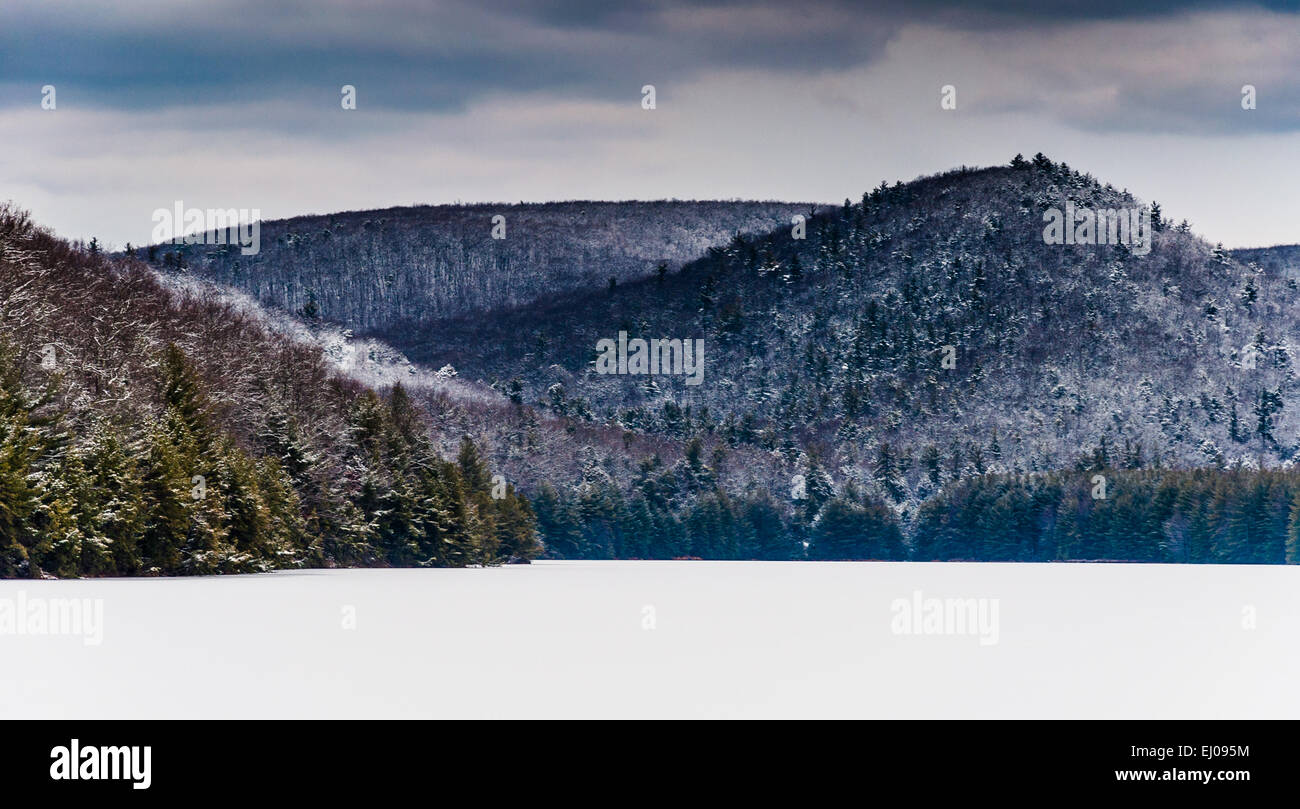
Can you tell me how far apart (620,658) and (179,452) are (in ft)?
139

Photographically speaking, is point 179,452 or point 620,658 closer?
point 620,658

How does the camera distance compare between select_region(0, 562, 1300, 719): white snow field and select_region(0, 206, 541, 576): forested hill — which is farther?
select_region(0, 206, 541, 576): forested hill

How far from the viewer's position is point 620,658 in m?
32.2

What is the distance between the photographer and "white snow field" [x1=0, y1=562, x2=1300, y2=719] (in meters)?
24.8

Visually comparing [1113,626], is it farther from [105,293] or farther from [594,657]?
[105,293]

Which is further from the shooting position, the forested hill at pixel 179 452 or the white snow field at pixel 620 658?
the forested hill at pixel 179 452

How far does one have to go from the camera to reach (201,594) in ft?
175

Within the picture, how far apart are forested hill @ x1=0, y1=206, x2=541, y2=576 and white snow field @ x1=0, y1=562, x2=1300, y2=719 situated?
5.23m

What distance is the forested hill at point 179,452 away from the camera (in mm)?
60031

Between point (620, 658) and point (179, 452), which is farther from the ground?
point (179, 452)

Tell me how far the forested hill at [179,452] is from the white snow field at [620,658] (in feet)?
17.2
